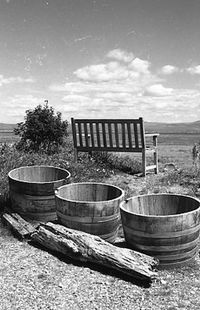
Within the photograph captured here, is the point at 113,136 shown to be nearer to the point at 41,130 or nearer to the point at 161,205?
the point at 41,130

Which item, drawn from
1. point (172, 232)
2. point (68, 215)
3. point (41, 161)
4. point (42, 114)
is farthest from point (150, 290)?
point (42, 114)

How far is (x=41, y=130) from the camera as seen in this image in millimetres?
11727

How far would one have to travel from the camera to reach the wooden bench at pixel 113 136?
906 centimetres

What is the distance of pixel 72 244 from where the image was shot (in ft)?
13.0

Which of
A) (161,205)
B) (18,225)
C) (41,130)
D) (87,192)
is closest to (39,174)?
(87,192)

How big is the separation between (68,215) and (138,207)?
900 mm

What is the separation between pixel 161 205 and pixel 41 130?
7650mm

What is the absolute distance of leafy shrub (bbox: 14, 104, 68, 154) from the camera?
11.7 meters

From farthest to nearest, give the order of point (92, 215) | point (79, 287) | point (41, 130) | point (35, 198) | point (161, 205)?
1. point (41, 130)
2. point (35, 198)
3. point (161, 205)
4. point (92, 215)
5. point (79, 287)

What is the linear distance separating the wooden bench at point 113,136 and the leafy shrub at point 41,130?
175cm

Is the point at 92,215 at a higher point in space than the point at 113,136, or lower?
lower

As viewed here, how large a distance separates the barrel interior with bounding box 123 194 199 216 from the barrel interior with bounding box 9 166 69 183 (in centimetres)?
187

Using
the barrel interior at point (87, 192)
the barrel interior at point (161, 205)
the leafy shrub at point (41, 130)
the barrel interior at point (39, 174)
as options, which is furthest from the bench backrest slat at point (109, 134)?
the barrel interior at point (161, 205)

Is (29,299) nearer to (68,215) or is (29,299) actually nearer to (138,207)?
(68,215)
